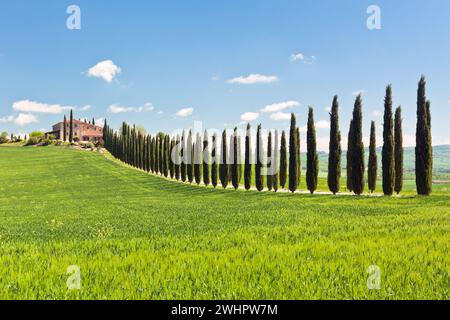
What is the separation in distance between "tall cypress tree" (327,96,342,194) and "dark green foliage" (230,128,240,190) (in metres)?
15.0

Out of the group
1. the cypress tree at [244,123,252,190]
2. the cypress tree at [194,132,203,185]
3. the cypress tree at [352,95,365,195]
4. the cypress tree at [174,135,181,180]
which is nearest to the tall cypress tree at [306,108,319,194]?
the cypress tree at [352,95,365,195]

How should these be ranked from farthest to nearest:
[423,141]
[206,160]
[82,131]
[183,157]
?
1. [82,131]
2. [183,157]
3. [206,160]
4. [423,141]

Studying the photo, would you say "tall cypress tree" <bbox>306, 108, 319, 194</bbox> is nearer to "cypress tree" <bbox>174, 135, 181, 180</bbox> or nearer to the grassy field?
the grassy field

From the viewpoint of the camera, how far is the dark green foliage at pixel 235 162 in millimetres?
49688

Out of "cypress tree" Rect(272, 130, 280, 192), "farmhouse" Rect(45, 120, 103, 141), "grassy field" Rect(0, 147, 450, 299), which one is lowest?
"grassy field" Rect(0, 147, 450, 299)

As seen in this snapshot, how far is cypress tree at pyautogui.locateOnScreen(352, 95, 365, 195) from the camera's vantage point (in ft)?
119

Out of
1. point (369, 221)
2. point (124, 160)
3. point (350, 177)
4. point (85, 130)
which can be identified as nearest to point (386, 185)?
point (350, 177)

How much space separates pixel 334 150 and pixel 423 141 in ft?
29.9

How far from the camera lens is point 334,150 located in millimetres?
38906

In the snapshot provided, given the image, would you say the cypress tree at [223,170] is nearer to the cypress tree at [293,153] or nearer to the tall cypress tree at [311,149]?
the cypress tree at [293,153]

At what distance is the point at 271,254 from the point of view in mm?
7656

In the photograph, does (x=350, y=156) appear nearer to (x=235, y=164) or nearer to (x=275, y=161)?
(x=275, y=161)

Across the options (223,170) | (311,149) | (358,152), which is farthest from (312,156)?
(223,170)
